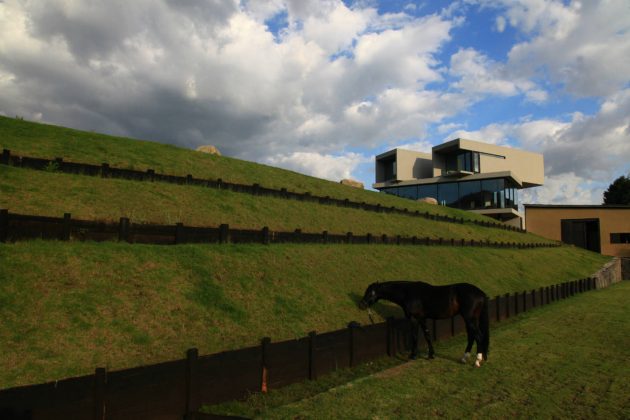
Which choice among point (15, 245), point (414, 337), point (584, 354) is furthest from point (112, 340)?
point (584, 354)

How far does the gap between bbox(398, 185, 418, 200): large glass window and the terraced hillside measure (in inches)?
2103

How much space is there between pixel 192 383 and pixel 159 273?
19.1 feet

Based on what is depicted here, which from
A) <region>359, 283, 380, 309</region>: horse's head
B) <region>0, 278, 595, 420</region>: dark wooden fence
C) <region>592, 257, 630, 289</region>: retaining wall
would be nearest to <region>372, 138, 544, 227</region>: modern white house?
<region>592, 257, 630, 289</region>: retaining wall

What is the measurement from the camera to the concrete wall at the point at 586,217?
61938mm

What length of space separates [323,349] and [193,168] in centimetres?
2243

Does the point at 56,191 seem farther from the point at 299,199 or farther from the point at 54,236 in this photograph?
the point at 299,199

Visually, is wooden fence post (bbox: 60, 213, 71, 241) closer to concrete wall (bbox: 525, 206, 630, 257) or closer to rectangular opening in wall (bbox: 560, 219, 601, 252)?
concrete wall (bbox: 525, 206, 630, 257)

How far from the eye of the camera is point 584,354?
40.9 feet

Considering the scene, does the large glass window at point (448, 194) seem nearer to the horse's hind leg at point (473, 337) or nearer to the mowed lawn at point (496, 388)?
the mowed lawn at point (496, 388)

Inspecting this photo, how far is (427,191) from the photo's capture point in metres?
82.0

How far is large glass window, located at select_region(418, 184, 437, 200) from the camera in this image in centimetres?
8106

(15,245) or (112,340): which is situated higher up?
(15,245)

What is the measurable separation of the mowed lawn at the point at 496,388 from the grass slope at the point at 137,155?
809 inches

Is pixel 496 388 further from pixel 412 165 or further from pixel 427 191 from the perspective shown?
pixel 412 165
